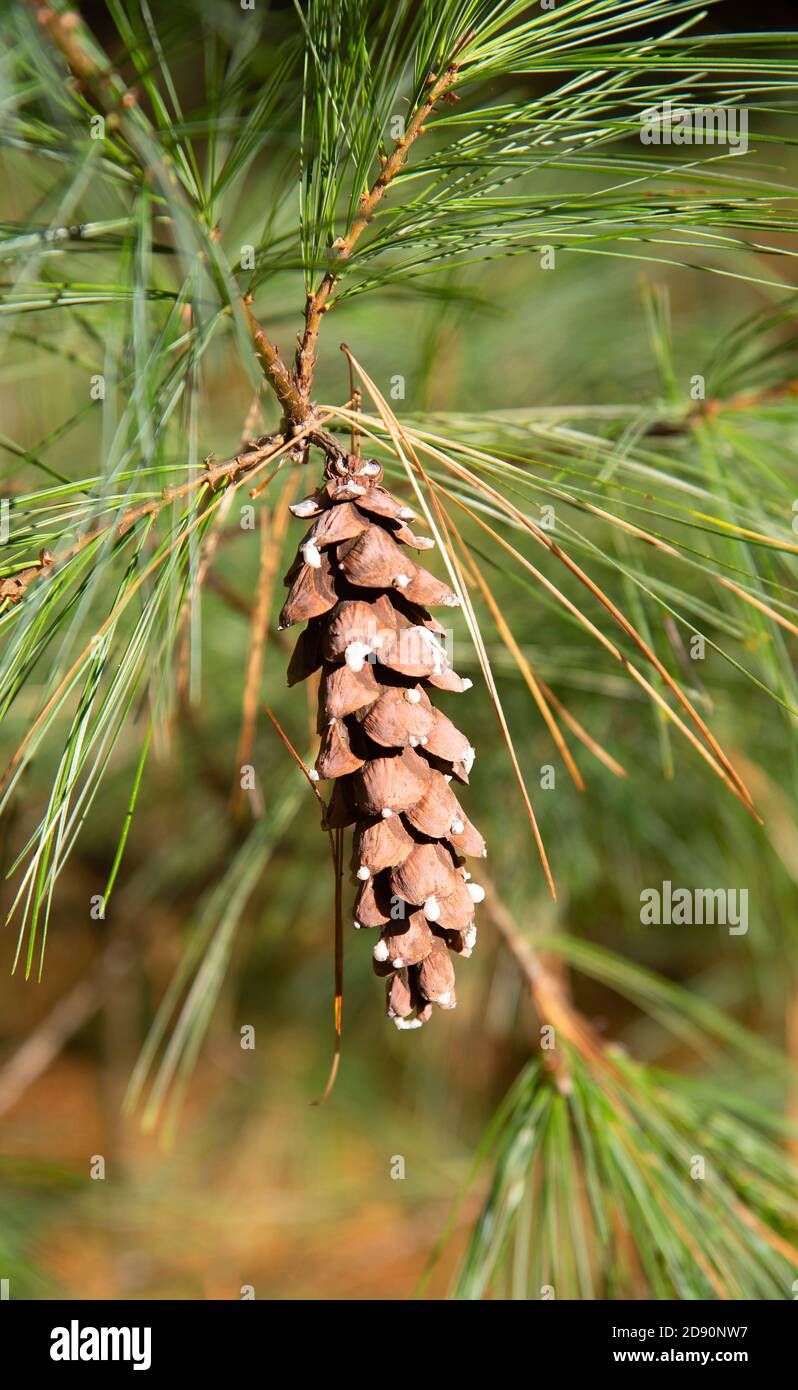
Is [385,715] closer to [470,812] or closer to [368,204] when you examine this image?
[368,204]

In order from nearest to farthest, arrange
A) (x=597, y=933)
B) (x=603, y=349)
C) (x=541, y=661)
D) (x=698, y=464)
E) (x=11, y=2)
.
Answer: (x=11, y=2), (x=698, y=464), (x=541, y=661), (x=603, y=349), (x=597, y=933)

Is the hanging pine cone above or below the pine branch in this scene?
below

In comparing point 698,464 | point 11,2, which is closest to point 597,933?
point 698,464

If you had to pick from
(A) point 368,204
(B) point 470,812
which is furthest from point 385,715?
(B) point 470,812

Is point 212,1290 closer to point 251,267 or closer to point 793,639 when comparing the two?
point 793,639

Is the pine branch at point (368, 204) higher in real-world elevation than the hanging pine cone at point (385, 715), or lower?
higher

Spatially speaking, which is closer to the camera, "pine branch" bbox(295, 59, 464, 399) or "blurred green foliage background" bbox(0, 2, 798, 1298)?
"pine branch" bbox(295, 59, 464, 399)

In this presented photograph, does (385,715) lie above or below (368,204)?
below

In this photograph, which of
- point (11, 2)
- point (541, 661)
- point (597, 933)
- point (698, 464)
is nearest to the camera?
point (11, 2)
